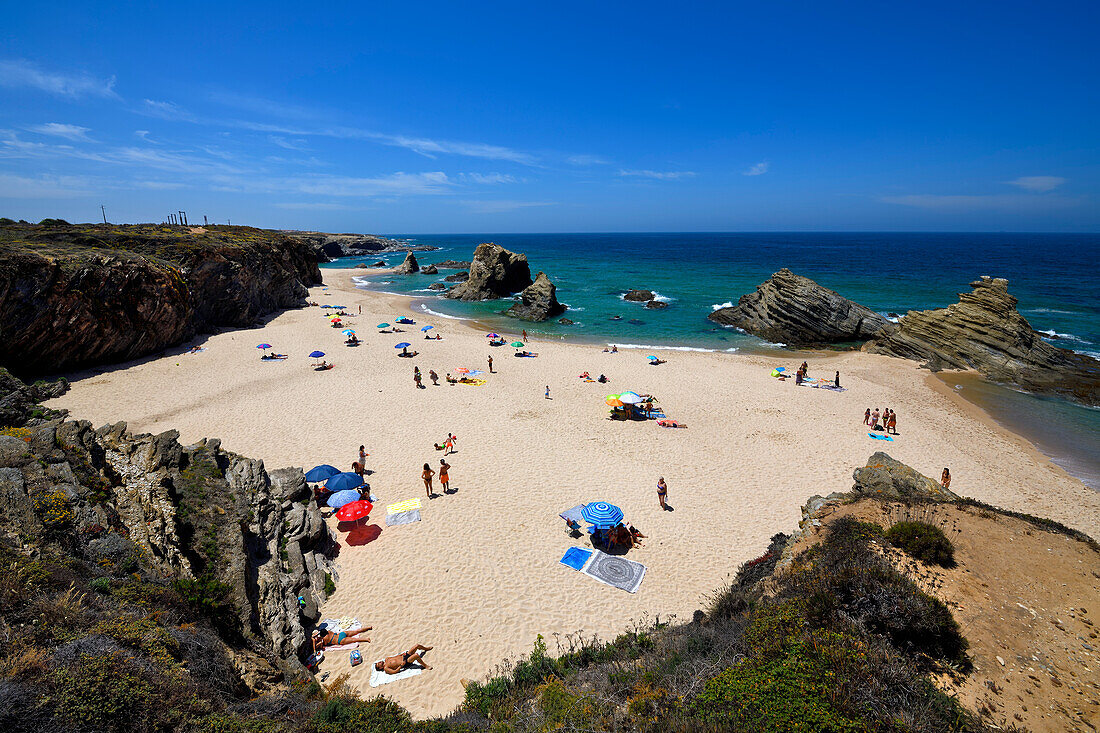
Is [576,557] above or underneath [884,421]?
underneath

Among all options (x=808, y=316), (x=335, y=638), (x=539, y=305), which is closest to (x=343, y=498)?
(x=335, y=638)

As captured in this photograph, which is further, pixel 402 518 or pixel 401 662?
pixel 402 518

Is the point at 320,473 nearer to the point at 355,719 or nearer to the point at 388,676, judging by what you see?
the point at 388,676

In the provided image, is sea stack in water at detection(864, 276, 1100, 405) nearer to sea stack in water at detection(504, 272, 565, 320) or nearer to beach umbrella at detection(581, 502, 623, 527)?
sea stack in water at detection(504, 272, 565, 320)

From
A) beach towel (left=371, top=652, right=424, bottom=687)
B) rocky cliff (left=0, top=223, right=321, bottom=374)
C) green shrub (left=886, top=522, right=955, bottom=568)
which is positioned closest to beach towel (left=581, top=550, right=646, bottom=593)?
beach towel (left=371, top=652, right=424, bottom=687)

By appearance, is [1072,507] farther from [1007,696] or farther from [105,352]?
[105,352]
